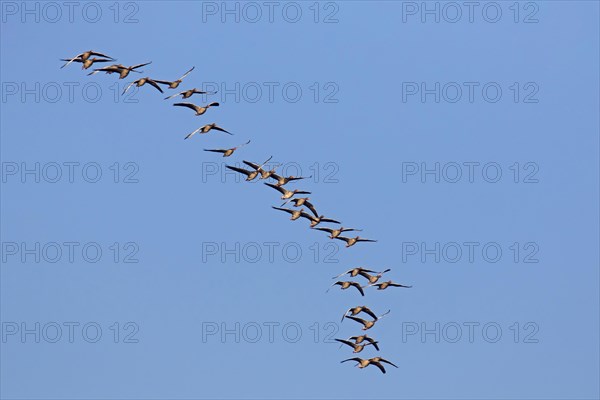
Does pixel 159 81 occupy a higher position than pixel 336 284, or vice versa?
pixel 159 81

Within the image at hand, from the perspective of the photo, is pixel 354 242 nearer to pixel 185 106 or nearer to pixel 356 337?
pixel 356 337

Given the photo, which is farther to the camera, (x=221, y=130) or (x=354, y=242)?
(x=354, y=242)

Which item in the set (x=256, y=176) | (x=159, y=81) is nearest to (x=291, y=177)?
(x=256, y=176)

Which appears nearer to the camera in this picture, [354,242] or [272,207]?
[272,207]

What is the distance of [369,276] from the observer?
13388 centimetres

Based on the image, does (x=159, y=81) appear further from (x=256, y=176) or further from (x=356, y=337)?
(x=356, y=337)

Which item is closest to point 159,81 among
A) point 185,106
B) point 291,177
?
point 185,106

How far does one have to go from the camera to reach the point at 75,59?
411ft

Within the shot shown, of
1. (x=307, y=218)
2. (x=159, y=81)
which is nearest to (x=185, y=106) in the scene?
(x=159, y=81)

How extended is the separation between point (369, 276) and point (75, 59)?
86.6 feet

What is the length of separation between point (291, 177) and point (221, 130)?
21.8 feet

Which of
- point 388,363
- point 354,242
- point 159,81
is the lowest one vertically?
point 388,363

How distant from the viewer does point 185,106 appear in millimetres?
127375

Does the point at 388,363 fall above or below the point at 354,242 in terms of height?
below
